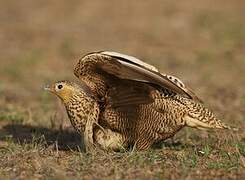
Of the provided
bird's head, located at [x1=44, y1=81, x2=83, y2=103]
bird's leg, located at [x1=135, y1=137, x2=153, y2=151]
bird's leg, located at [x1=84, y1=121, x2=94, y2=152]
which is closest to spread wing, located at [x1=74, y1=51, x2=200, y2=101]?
bird's head, located at [x1=44, y1=81, x2=83, y2=103]

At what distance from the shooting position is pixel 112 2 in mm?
18250

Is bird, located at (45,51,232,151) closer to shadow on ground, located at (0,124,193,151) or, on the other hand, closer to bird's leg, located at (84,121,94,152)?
bird's leg, located at (84,121,94,152)

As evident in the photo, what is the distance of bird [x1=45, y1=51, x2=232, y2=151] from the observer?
6750 mm

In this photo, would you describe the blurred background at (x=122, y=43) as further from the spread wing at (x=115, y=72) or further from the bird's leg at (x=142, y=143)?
the bird's leg at (x=142, y=143)

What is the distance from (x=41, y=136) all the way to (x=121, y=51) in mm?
7262

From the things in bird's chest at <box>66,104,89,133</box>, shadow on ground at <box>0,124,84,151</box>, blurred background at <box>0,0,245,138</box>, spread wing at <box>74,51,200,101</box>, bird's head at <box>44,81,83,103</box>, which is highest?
blurred background at <box>0,0,245,138</box>

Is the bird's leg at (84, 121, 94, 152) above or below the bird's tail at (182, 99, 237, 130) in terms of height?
below

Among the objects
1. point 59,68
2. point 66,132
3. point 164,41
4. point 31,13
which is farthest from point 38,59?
point 66,132

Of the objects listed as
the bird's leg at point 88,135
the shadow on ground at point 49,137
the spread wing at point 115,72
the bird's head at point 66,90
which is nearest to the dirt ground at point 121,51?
the shadow on ground at point 49,137

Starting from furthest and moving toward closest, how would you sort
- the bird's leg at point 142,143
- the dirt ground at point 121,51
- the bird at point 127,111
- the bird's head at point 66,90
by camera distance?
the bird's head at point 66,90 → the bird's leg at point 142,143 → the bird at point 127,111 → the dirt ground at point 121,51

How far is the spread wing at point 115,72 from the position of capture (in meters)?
6.16

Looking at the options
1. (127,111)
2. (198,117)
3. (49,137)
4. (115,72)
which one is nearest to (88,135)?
(127,111)

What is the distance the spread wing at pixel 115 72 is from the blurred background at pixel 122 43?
82.0 inches

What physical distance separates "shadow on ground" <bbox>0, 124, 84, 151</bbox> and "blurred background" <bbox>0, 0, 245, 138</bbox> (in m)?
0.39
